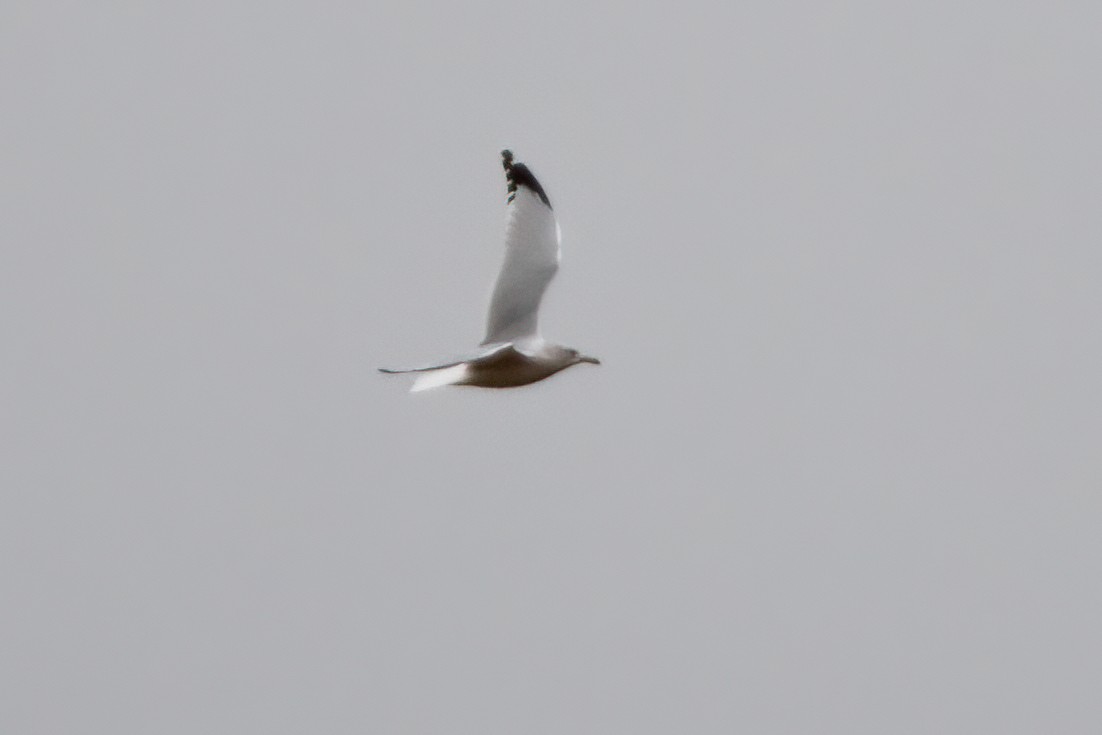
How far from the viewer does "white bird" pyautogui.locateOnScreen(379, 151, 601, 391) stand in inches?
462

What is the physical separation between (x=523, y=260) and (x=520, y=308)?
0.42 metres

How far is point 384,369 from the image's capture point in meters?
10.4

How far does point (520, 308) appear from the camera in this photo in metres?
13.2

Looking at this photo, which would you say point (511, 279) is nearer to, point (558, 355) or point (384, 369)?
point (558, 355)

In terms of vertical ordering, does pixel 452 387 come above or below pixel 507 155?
below

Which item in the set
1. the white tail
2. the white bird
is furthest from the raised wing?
the white tail

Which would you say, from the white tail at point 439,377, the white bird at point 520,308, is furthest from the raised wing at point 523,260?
the white tail at point 439,377

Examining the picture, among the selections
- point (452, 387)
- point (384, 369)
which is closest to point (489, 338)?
point (452, 387)

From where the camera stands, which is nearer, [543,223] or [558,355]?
[558,355]

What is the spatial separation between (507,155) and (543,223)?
720 millimetres

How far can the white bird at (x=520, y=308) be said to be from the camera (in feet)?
38.5

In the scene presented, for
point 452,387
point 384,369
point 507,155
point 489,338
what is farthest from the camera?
point 507,155

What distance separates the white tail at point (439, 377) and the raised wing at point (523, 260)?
131 cm

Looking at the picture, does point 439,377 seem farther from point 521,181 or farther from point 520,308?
point 521,181
